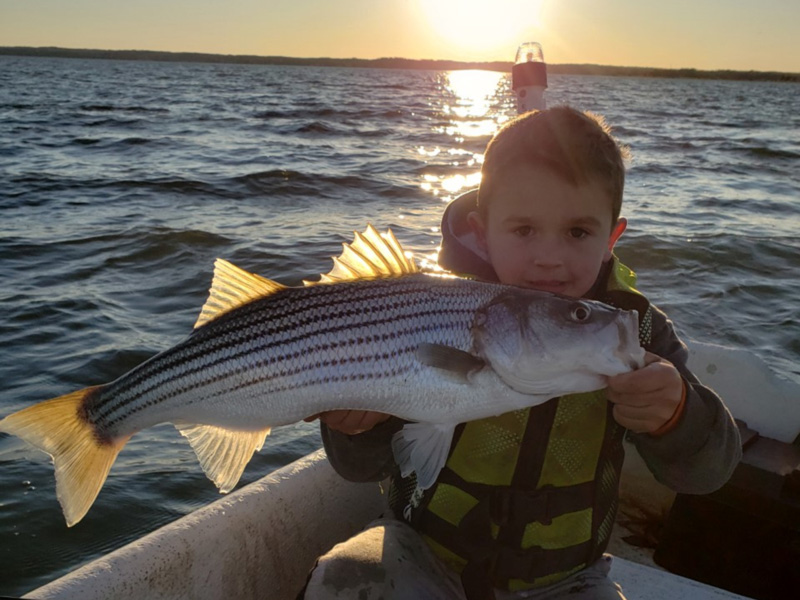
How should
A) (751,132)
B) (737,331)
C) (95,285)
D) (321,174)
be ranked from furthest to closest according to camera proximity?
(751,132) < (321,174) < (95,285) < (737,331)

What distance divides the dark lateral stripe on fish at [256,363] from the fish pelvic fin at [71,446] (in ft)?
0.32

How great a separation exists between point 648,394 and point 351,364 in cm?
119

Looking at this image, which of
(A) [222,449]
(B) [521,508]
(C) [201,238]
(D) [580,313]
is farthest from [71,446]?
(C) [201,238]

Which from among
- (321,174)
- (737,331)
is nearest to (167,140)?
(321,174)

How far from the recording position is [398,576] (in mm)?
3350

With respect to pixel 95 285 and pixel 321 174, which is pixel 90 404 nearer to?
pixel 95 285

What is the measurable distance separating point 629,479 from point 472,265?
255 centimetres

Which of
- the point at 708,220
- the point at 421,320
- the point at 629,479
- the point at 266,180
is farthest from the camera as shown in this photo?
the point at 266,180

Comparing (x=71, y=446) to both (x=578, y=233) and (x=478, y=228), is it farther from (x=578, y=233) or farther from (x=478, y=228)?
(x=578, y=233)

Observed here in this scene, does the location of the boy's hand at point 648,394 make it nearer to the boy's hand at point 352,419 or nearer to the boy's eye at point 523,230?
the boy's eye at point 523,230

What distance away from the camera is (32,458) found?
6293 mm

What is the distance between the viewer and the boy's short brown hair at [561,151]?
3553mm

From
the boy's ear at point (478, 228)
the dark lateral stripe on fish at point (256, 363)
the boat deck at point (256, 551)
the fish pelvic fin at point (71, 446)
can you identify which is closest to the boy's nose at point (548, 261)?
the boy's ear at point (478, 228)

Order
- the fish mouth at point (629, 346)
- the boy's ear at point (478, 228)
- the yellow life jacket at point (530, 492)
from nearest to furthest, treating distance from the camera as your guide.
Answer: the fish mouth at point (629, 346) → the yellow life jacket at point (530, 492) → the boy's ear at point (478, 228)
